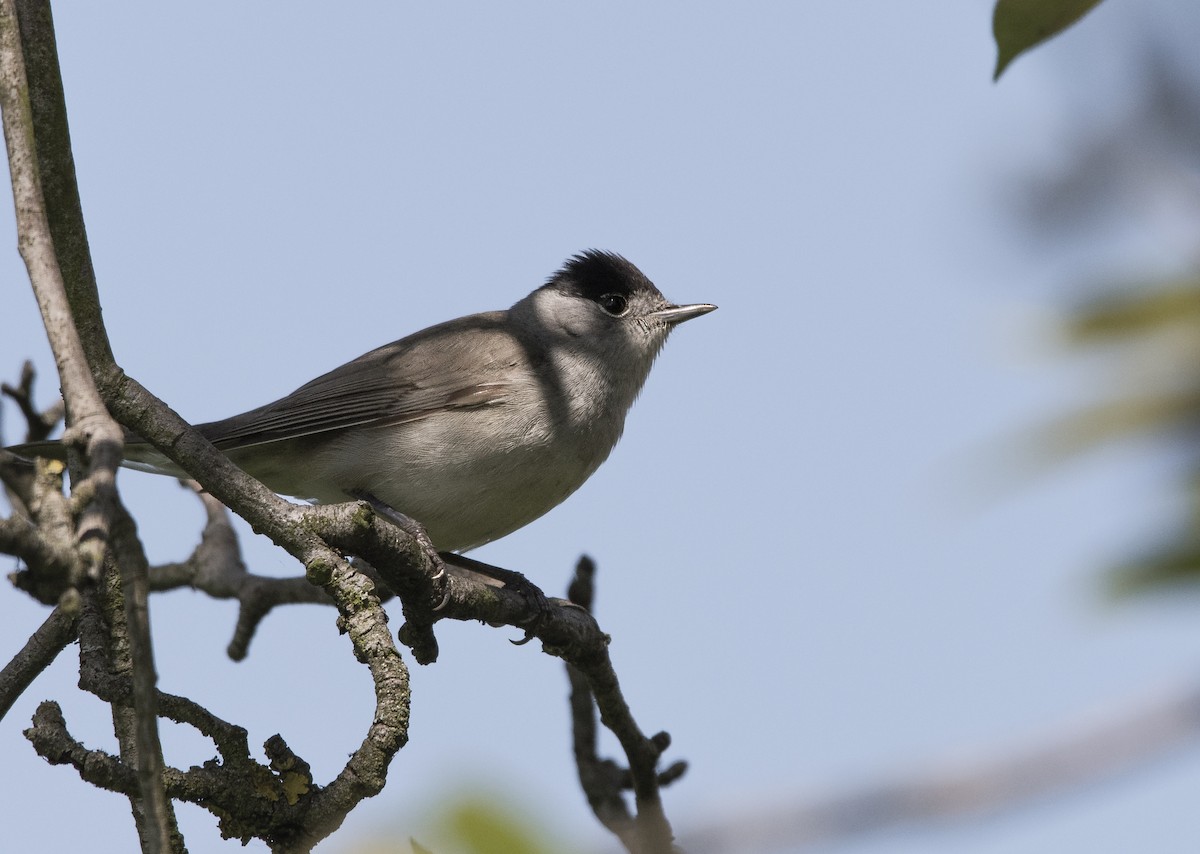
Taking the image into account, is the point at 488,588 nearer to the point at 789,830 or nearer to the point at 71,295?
the point at 71,295

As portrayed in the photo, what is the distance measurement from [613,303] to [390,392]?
1545 millimetres

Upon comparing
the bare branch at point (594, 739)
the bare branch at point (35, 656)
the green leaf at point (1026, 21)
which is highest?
the bare branch at point (594, 739)

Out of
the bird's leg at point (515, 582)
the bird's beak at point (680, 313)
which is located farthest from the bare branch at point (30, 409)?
the bird's beak at point (680, 313)

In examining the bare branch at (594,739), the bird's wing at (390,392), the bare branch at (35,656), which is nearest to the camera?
the bare branch at (35,656)

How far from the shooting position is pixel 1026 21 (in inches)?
68.6

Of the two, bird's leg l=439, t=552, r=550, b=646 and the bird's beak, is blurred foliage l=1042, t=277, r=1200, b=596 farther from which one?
the bird's beak

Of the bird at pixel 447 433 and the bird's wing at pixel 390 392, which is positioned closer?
the bird at pixel 447 433

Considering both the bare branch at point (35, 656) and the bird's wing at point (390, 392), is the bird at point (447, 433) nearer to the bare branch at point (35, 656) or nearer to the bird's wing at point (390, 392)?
the bird's wing at point (390, 392)

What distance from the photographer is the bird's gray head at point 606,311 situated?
6.32 m

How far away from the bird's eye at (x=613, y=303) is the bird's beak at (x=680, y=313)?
6.6 inches

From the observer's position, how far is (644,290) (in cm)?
677

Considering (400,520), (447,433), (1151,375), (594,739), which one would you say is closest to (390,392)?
(447,433)

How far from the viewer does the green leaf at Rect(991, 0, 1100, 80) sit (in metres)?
1.70

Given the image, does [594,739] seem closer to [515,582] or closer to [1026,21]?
[515,582]
